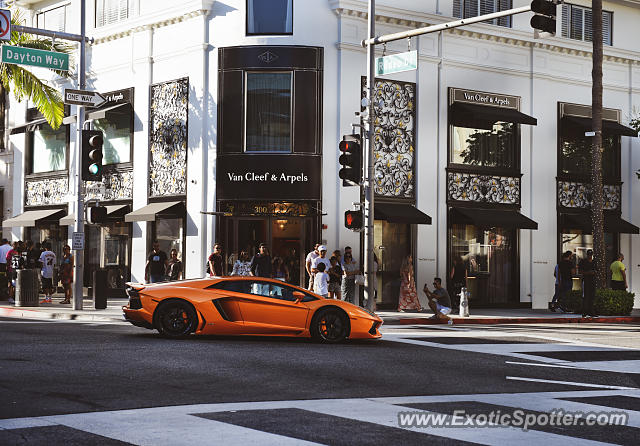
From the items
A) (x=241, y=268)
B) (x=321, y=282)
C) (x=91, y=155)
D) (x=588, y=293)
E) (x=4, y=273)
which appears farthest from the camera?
(x=4, y=273)

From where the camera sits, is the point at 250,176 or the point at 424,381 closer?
the point at 424,381

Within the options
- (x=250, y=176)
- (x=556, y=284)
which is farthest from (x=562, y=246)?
(x=250, y=176)

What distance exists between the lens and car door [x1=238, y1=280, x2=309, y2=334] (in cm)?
1561

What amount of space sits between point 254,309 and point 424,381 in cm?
504

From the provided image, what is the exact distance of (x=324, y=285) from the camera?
72.7ft

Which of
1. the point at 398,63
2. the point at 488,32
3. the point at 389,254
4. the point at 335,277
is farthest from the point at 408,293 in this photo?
the point at 488,32

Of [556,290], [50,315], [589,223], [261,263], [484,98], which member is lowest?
[50,315]

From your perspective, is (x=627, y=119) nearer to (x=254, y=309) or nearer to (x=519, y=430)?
(x=254, y=309)

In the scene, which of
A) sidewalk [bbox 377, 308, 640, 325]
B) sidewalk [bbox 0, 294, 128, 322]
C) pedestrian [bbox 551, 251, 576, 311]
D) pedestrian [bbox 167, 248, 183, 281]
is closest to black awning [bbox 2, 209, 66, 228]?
sidewalk [bbox 0, 294, 128, 322]

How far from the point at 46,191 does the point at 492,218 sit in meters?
15.9

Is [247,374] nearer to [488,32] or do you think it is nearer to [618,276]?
[618,276]

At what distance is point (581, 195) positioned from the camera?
30.6 meters

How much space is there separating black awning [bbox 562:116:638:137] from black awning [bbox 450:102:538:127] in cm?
196

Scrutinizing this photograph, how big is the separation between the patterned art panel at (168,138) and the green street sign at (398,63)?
26.4 feet
